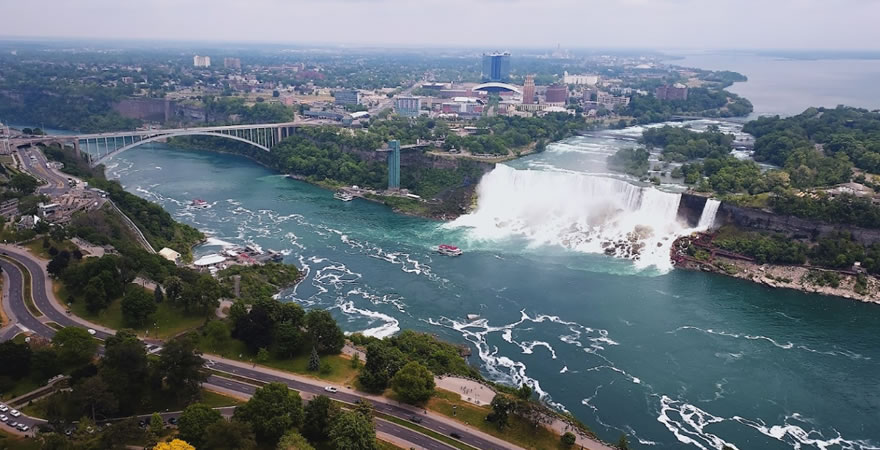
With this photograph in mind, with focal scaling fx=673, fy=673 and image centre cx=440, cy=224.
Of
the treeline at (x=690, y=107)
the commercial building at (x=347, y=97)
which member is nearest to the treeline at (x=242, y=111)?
the commercial building at (x=347, y=97)

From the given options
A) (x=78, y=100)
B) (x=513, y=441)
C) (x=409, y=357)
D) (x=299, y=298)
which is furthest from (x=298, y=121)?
(x=513, y=441)

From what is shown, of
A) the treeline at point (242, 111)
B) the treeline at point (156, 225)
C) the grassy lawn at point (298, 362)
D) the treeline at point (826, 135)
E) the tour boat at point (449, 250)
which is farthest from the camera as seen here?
the treeline at point (242, 111)

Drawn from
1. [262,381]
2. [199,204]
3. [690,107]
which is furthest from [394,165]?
[690,107]

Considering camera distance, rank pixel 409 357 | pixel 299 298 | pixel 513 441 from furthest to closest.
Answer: pixel 299 298
pixel 409 357
pixel 513 441

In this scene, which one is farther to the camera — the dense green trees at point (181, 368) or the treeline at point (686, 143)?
the treeline at point (686, 143)

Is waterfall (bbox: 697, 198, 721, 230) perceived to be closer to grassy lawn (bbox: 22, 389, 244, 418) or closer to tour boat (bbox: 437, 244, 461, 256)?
tour boat (bbox: 437, 244, 461, 256)

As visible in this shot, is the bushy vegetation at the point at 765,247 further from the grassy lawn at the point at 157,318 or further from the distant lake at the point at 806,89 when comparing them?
the distant lake at the point at 806,89

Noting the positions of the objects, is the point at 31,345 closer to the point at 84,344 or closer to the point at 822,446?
the point at 84,344

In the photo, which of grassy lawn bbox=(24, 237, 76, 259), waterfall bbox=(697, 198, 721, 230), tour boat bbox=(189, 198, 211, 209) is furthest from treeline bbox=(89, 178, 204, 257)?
waterfall bbox=(697, 198, 721, 230)
